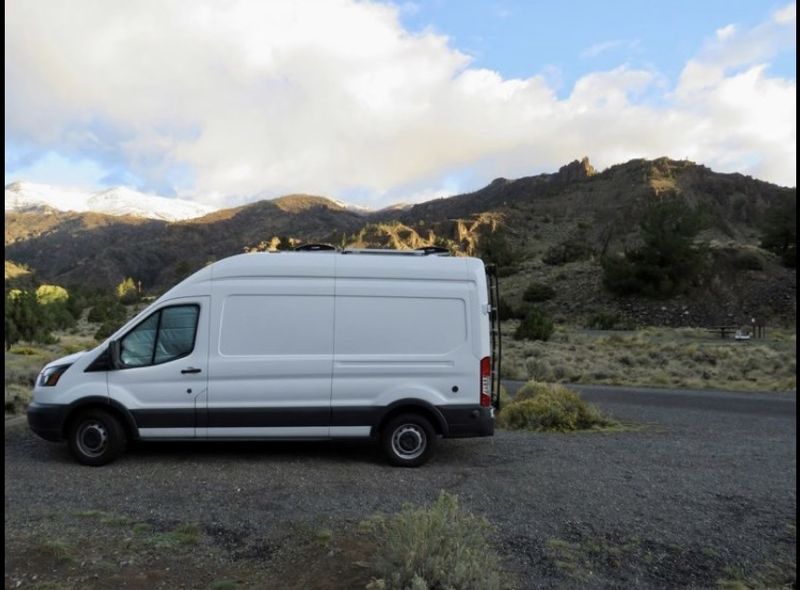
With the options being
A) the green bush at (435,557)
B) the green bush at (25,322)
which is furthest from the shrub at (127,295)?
the green bush at (435,557)

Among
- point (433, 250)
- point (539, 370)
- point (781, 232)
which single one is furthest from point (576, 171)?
point (433, 250)

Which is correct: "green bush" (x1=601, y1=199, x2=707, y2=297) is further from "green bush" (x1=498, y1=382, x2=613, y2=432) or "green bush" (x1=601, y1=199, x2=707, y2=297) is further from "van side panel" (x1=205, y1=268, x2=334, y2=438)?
"van side panel" (x1=205, y1=268, x2=334, y2=438)

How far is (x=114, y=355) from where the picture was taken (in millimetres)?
7344

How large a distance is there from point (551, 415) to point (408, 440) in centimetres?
402

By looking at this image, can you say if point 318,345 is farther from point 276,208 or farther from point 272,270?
point 276,208

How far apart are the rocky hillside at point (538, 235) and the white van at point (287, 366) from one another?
37960 millimetres

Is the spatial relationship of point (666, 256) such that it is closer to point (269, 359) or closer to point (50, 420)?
point (269, 359)

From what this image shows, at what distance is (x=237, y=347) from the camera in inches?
290

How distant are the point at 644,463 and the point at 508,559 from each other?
12.6 feet

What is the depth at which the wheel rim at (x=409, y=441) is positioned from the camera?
7.47 m

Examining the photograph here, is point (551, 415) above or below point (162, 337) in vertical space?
below

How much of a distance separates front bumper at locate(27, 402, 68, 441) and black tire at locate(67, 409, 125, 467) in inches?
4.7

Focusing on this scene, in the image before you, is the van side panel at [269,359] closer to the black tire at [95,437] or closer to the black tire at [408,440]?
the black tire at [408,440]

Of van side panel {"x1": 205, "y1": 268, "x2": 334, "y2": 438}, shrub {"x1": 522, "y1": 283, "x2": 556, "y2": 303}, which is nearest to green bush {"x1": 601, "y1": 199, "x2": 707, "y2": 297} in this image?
shrub {"x1": 522, "y1": 283, "x2": 556, "y2": 303}
